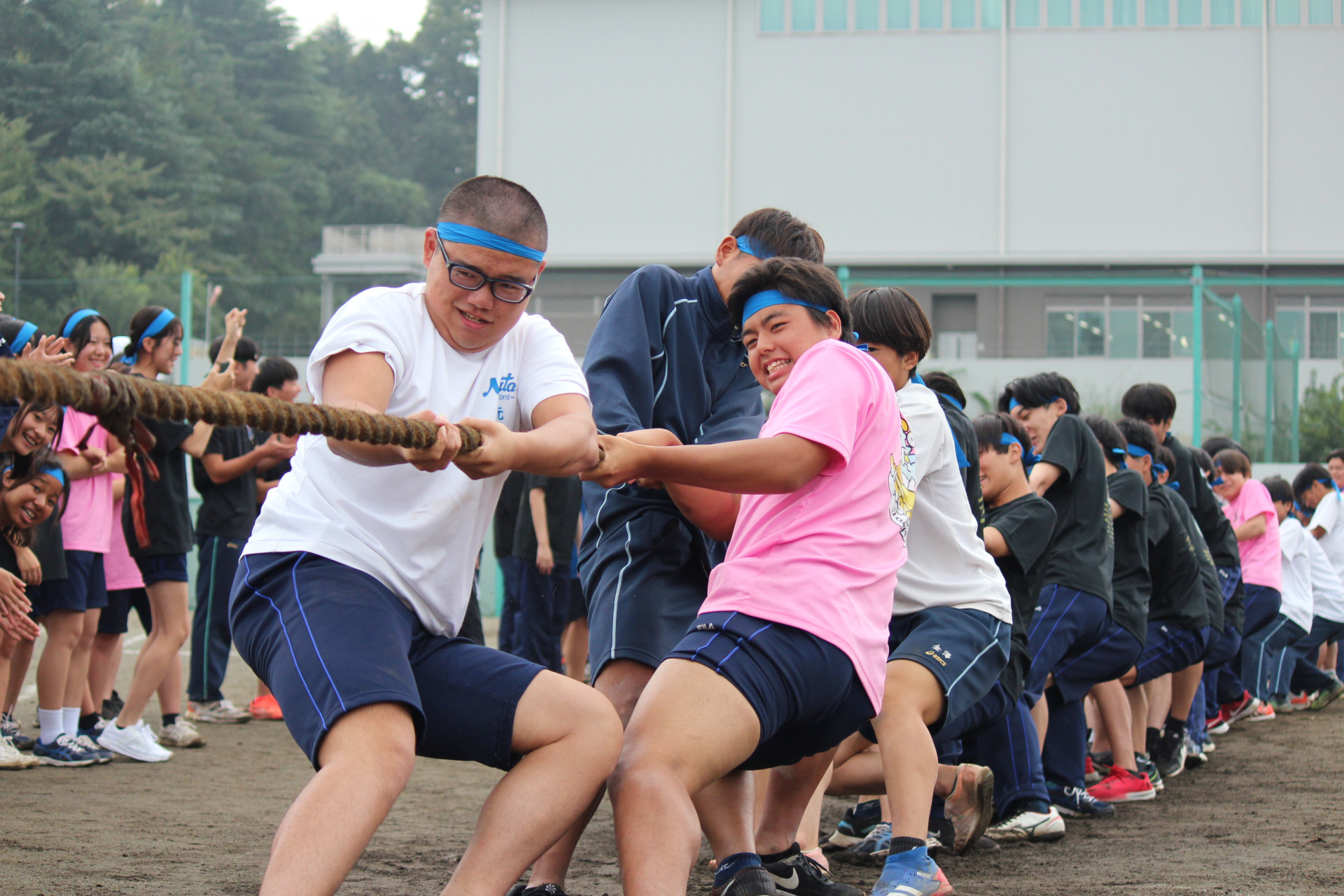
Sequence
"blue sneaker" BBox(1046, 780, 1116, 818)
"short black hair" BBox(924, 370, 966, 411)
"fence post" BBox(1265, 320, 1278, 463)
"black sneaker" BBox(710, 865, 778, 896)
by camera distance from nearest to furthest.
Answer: "black sneaker" BBox(710, 865, 778, 896) < "short black hair" BBox(924, 370, 966, 411) < "blue sneaker" BBox(1046, 780, 1116, 818) < "fence post" BBox(1265, 320, 1278, 463)

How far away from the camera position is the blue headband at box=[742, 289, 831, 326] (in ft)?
10.0

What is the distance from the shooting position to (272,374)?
24.0 feet

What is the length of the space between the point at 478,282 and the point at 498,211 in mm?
157

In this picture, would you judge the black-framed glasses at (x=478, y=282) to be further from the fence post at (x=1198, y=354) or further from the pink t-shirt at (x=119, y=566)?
the fence post at (x=1198, y=354)

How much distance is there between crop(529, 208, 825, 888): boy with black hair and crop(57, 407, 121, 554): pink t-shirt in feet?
10.3

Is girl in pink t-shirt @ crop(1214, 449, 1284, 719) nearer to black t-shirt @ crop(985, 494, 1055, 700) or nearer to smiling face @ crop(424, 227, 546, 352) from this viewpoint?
black t-shirt @ crop(985, 494, 1055, 700)

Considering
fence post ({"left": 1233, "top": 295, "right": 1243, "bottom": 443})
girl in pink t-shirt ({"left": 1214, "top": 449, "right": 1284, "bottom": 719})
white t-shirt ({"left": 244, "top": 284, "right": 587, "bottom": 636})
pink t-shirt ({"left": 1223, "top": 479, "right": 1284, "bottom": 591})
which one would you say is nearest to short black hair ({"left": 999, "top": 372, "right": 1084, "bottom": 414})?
girl in pink t-shirt ({"left": 1214, "top": 449, "right": 1284, "bottom": 719})

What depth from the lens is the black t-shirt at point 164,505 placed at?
597cm

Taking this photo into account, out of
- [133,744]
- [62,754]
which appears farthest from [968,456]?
[62,754]

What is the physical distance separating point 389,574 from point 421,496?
0.17m

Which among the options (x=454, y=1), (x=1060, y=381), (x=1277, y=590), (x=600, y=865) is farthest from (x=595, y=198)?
(x=454, y=1)

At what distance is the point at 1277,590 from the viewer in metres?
8.32

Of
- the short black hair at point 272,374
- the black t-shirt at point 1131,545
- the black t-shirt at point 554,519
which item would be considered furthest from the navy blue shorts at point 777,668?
the black t-shirt at point 554,519

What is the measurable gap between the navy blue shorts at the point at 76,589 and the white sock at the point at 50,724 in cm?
44
